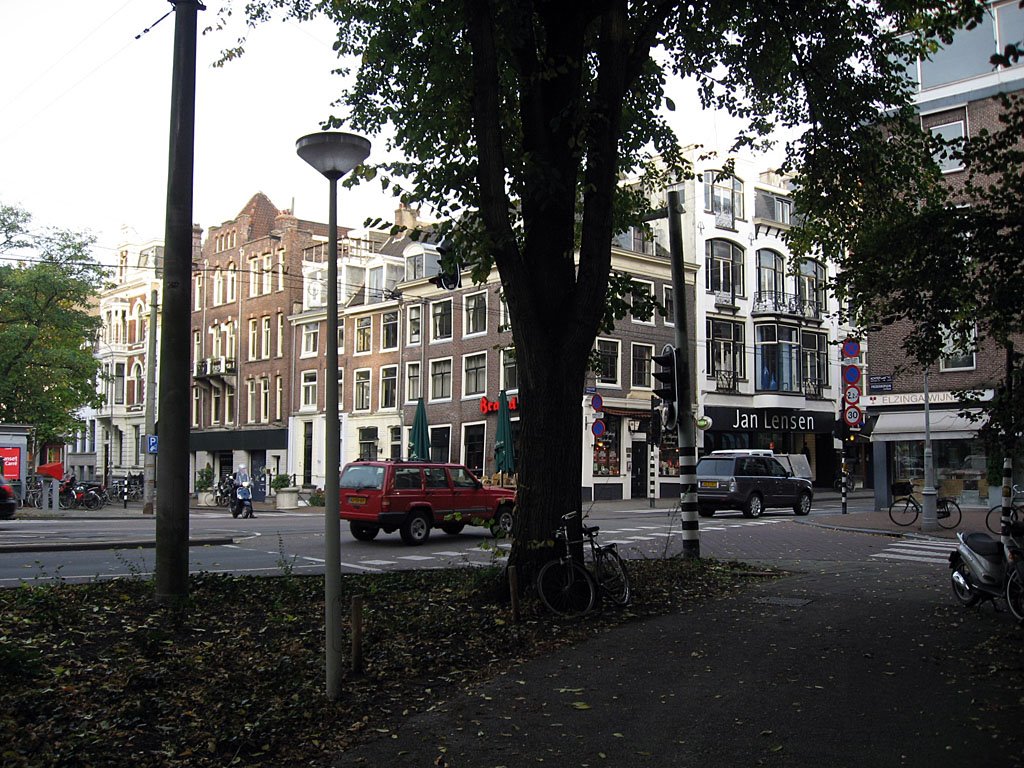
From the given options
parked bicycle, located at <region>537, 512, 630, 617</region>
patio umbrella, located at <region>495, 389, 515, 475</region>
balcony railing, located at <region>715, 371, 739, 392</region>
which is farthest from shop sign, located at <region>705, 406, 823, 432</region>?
parked bicycle, located at <region>537, 512, 630, 617</region>

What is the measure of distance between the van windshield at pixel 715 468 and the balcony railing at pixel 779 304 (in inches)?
838

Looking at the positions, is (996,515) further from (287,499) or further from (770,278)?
(770,278)

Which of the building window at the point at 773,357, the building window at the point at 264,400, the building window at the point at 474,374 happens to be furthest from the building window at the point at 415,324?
the building window at the point at 773,357

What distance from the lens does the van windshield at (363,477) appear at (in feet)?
65.0

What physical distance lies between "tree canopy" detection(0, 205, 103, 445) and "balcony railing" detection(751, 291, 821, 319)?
31808 millimetres

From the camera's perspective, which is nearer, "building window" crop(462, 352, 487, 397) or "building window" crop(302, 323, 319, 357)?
"building window" crop(462, 352, 487, 397)

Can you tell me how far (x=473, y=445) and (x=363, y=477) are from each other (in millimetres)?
25627

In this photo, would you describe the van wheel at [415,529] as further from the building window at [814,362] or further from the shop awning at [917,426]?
the building window at [814,362]

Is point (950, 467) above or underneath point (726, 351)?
underneath

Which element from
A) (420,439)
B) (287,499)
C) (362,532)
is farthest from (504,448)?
(362,532)

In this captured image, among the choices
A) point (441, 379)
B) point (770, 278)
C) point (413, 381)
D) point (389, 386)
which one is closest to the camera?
point (441, 379)

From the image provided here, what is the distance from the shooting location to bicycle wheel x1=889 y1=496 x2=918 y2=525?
23.6 meters

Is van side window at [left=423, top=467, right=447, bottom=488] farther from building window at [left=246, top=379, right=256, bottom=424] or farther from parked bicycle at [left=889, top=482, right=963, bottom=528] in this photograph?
building window at [left=246, top=379, right=256, bottom=424]

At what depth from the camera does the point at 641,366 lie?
44.8m
